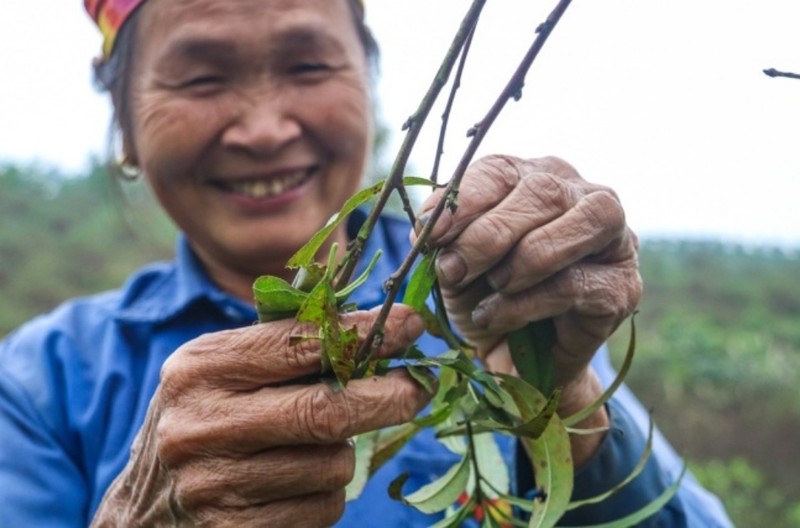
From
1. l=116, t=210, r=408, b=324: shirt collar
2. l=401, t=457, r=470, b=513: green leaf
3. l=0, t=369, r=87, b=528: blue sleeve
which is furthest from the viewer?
l=116, t=210, r=408, b=324: shirt collar

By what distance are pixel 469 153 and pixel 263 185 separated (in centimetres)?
69

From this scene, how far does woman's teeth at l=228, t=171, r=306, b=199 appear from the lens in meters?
1.34

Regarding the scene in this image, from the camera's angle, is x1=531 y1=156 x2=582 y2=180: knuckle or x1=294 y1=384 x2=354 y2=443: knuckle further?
x1=531 y1=156 x2=582 y2=180: knuckle

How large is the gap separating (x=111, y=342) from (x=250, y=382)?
0.71 metres

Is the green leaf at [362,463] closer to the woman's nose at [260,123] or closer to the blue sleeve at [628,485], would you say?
the blue sleeve at [628,485]

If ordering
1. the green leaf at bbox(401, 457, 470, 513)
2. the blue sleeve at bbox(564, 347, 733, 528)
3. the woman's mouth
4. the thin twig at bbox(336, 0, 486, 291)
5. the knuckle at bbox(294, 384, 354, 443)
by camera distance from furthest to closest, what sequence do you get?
1. the woman's mouth
2. the blue sleeve at bbox(564, 347, 733, 528)
3. the green leaf at bbox(401, 457, 470, 513)
4. the knuckle at bbox(294, 384, 354, 443)
5. the thin twig at bbox(336, 0, 486, 291)

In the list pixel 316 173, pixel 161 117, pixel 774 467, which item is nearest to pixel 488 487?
pixel 316 173

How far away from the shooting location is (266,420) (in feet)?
2.49

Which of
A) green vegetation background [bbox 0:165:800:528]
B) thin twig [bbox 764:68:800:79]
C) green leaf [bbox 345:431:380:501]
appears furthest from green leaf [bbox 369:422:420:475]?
green vegetation background [bbox 0:165:800:528]

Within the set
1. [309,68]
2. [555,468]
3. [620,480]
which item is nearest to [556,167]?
[555,468]

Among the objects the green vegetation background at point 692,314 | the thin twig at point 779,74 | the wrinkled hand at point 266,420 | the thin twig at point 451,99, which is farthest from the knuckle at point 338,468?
the green vegetation background at point 692,314

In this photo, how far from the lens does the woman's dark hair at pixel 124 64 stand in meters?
1.39

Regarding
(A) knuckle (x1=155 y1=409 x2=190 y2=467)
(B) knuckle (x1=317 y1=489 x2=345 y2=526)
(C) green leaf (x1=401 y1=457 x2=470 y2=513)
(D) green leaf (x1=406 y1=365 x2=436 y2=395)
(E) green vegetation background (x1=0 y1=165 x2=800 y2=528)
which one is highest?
(D) green leaf (x1=406 y1=365 x2=436 y2=395)

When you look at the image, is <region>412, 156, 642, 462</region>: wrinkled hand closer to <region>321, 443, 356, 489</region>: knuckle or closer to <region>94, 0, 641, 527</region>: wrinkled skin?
<region>94, 0, 641, 527</region>: wrinkled skin
